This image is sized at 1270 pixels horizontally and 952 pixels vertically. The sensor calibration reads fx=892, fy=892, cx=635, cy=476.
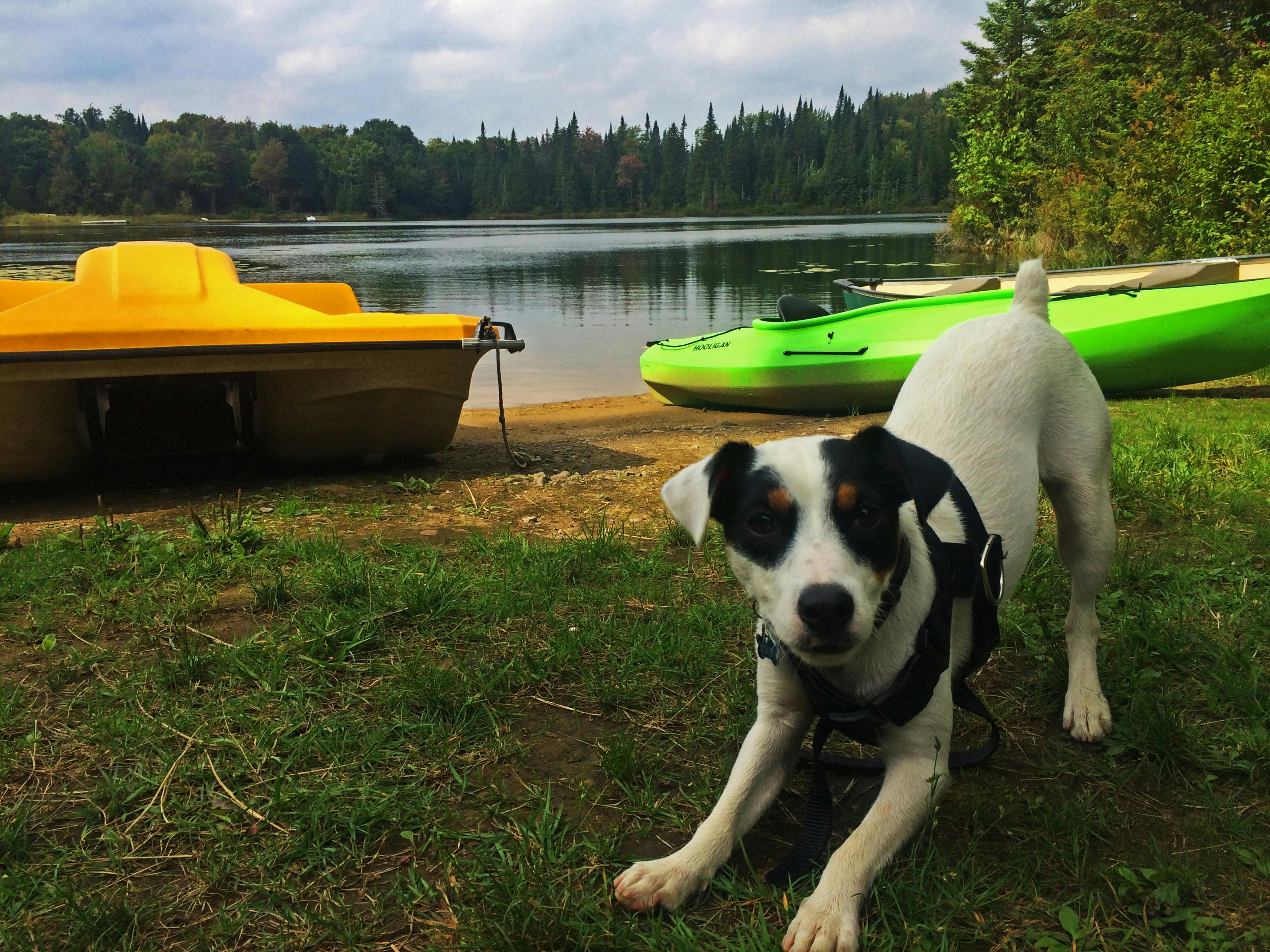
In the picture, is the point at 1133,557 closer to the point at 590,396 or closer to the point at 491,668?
the point at 491,668

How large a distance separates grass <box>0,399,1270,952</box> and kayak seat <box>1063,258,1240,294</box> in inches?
239

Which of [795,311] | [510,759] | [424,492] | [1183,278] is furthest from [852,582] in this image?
[1183,278]

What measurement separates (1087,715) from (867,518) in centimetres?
137

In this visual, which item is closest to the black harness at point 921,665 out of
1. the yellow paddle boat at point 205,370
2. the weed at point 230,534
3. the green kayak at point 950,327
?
the weed at point 230,534

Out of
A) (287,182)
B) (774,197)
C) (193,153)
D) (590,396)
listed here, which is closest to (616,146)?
(774,197)

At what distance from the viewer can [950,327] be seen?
8406mm

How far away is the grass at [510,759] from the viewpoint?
2150 millimetres

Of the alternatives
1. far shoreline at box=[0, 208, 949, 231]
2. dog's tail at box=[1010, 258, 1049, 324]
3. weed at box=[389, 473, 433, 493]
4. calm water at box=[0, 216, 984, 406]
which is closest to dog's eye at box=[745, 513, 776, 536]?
dog's tail at box=[1010, 258, 1049, 324]

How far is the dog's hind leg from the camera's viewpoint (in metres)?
3.18

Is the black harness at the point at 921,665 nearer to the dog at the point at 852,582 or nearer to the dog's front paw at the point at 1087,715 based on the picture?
the dog at the point at 852,582

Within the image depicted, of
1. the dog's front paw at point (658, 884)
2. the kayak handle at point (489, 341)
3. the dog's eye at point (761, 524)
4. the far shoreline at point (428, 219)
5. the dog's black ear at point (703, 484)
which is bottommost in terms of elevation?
the dog's front paw at point (658, 884)

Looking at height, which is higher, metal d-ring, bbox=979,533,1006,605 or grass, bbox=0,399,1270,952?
metal d-ring, bbox=979,533,1006,605

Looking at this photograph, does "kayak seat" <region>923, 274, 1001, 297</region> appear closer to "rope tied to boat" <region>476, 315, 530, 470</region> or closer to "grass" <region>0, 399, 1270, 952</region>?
"rope tied to boat" <region>476, 315, 530, 470</region>

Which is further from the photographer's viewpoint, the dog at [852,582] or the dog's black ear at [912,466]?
the dog's black ear at [912,466]
